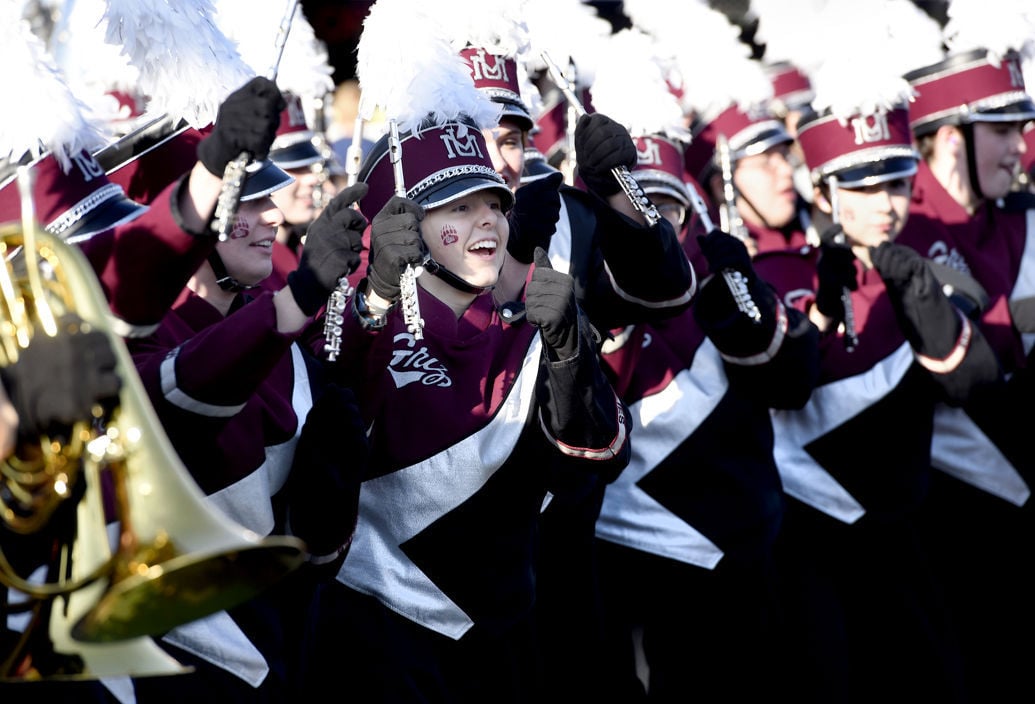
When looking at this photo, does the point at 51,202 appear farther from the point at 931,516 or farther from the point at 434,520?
the point at 931,516

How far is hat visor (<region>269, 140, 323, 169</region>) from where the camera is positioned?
18.1 ft

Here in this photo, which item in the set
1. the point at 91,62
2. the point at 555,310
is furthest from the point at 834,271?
the point at 91,62

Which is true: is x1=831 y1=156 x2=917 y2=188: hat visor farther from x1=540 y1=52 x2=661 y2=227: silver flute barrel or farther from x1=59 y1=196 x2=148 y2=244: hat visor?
x1=59 y1=196 x2=148 y2=244: hat visor

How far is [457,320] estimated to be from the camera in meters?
4.05

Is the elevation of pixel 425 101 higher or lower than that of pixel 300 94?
higher

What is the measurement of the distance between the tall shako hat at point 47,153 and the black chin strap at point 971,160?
13.4 ft

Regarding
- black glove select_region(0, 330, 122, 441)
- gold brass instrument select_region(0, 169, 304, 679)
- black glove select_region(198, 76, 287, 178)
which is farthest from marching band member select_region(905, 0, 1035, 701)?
black glove select_region(0, 330, 122, 441)

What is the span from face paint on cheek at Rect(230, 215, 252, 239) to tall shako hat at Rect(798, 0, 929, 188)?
2.62m

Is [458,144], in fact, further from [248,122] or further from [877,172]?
[877,172]

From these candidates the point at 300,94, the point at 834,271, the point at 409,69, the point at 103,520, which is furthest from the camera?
the point at 300,94

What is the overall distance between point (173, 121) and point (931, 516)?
11.4 feet

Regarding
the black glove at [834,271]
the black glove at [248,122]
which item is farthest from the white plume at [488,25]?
the black glove at [248,122]

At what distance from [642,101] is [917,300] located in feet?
3.96

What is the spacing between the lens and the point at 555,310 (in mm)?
3627
